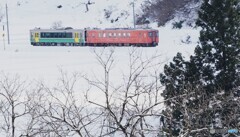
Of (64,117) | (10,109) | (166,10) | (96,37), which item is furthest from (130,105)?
(166,10)

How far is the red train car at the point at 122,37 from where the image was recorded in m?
49.1

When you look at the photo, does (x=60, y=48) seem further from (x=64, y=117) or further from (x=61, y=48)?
(x=64, y=117)

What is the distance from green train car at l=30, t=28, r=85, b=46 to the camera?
53.0m

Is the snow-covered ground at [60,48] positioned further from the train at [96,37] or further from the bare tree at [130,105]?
A: the bare tree at [130,105]

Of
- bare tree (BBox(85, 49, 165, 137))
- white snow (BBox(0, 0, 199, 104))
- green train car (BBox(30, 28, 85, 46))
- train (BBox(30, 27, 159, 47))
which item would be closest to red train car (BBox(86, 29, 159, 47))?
train (BBox(30, 27, 159, 47))

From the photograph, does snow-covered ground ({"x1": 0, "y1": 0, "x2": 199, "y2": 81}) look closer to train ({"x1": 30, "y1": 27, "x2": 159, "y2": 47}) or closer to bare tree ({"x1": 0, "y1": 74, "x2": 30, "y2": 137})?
train ({"x1": 30, "y1": 27, "x2": 159, "y2": 47})

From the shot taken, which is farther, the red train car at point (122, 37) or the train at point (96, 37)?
the train at point (96, 37)

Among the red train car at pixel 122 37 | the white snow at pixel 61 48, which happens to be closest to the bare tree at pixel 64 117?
the white snow at pixel 61 48

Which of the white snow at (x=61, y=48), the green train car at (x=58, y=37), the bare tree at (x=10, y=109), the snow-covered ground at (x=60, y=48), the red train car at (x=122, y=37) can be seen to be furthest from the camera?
the green train car at (x=58, y=37)

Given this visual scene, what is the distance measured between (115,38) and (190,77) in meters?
32.9

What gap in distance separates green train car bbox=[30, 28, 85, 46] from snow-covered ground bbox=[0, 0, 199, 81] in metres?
1.18

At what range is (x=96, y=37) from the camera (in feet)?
172

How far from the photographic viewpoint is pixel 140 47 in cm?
4844

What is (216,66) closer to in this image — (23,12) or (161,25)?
(161,25)
